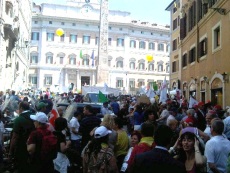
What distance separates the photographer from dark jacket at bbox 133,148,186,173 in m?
3.27

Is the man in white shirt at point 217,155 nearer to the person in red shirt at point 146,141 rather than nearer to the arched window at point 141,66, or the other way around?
the person in red shirt at point 146,141

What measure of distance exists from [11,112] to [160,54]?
6281cm

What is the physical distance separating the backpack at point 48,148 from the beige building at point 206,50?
38.1ft

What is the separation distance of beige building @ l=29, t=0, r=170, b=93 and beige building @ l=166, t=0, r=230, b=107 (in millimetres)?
36914

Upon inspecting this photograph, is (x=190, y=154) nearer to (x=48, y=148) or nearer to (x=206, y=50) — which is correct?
(x=48, y=148)

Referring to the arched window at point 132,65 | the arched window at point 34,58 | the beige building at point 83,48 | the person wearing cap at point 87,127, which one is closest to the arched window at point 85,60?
the beige building at point 83,48

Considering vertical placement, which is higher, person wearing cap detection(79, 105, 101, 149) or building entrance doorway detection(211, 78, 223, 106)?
building entrance doorway detection(211, 78, 223, 106)

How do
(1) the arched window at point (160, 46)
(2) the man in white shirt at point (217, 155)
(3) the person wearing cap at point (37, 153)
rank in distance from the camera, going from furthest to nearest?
(1) the arched window at point (160, 46), (3) the person wearing cap at point (37, 153), (2) the man in white shirt at point (217, 155)

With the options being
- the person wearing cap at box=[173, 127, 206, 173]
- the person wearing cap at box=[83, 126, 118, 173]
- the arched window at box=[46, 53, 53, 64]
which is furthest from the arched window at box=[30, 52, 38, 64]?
the person wearing cap at box=[173, 127, 206, 173]

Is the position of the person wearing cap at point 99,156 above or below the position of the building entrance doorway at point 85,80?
below

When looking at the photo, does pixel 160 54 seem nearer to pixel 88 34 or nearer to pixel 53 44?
pixel 88 34

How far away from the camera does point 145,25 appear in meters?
70.0

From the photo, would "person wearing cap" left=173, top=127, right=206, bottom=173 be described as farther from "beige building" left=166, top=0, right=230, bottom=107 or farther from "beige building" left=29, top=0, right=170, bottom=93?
"beige building" left=29, top=0, right=170, bottom=93

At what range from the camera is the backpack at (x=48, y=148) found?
4.72 m
